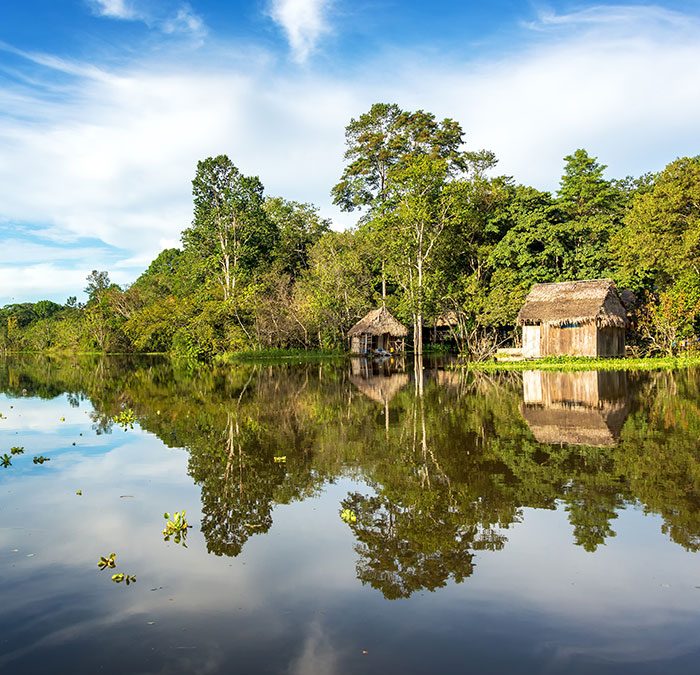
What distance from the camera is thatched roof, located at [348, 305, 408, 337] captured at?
43281mm

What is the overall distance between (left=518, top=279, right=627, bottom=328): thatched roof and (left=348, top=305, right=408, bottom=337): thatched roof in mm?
11271

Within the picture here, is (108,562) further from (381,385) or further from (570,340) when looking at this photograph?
(570,340)

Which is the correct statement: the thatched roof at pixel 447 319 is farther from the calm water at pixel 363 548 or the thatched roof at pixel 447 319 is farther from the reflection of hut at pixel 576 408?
the calm water at pixel 363 548

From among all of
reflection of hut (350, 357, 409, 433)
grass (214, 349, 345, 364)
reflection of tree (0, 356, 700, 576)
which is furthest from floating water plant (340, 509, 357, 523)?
grass (214, 349, 345, 364)

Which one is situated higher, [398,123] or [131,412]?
[398,123]

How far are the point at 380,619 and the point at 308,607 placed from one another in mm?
673

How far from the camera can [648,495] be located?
763 cm

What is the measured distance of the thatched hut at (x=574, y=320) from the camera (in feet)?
106

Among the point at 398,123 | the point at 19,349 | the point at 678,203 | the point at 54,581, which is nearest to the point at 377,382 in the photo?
the point at 54,581

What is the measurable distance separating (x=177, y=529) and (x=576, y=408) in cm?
1168

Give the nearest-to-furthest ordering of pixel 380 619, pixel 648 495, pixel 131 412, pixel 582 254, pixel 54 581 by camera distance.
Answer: pixel 380 619 → pixel 54 581 → pixel 648 495 → pixel 131 412 → pixel 582 254

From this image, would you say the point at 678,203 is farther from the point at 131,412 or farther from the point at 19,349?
the point at 19,349

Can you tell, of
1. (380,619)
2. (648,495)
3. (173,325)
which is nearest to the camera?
(380,619)

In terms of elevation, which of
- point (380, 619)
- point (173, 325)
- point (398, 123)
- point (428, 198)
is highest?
point (398, 123)
